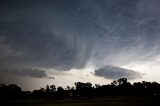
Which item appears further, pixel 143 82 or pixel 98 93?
pixel 143 82

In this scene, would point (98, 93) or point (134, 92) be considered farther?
point (98, 93)

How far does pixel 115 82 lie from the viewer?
197 m

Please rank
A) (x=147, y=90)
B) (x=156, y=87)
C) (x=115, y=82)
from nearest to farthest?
(x=147, y=90), (x=156, y=87), (x=115, y=82)

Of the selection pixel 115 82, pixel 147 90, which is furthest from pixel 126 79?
pixel 147 90

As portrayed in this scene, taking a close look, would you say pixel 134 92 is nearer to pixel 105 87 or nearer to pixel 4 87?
pixel 105 87

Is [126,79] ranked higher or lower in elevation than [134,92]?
higher

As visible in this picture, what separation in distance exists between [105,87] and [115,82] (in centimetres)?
2385

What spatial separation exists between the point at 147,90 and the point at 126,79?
27.2 m

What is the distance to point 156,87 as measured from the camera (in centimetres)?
18488

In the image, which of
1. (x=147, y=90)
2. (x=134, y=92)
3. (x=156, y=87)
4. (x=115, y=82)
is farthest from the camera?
(x=115, y=82)

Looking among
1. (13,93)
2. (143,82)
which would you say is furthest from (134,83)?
(13,93)

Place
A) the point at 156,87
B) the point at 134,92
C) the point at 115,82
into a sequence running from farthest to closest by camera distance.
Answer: the point at 115,82, the point at 156,87, the point at 134,92

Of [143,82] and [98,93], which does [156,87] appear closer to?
[143,82]

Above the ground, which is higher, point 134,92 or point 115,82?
point 115,82
